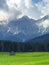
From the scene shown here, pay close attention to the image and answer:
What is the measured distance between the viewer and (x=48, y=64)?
49.7 meters

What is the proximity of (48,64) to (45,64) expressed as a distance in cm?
57

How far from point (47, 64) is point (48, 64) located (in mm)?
193

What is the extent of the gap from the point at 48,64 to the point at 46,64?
14.9 inches

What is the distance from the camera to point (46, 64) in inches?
1961

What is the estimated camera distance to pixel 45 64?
49.9 metres

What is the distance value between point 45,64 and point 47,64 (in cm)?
38

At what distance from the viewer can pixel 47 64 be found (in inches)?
1960

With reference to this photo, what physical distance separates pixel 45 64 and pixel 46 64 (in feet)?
0.63
